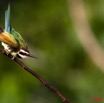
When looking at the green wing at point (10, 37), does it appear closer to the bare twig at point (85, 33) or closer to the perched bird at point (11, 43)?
the perched bird at point (11, 43)

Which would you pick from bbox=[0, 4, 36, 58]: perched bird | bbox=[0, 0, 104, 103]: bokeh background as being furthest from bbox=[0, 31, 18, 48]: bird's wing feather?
bbox=[0, 0, 104, 103]: bokeh background

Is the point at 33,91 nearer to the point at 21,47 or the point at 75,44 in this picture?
the point at 75,44

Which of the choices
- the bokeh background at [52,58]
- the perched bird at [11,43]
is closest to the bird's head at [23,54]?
the perched bird at [11,43]

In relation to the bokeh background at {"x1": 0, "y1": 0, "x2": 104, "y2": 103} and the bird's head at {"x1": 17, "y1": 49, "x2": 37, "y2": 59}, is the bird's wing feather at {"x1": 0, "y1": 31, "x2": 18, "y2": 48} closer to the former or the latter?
the bird's head at {"x1": 17, "y1": 49, "x2": 37, "y2": 59}

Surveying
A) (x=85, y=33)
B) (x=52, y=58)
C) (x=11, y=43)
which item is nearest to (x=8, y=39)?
(x=11, y=43)

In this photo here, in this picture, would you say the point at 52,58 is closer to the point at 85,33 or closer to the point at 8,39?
the point at 85,33

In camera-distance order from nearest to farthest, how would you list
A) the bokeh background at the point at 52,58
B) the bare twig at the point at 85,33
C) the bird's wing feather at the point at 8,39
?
the bird's wing feather at the point at 8,39, the bokeh background at the point at 52,58, the bare twig at the point at 85,33
